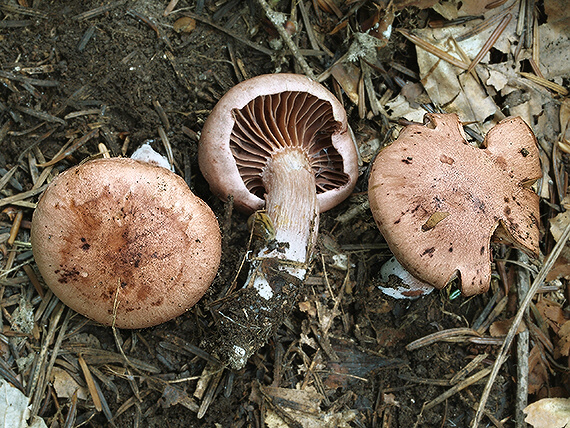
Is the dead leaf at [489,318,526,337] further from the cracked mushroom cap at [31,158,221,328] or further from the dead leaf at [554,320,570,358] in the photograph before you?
the cracked mushroom cap at [31,158,221,328]

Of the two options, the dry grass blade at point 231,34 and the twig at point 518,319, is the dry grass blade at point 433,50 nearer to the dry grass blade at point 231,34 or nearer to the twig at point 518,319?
the dry grass blade at point 231,34

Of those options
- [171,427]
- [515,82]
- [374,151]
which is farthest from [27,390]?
[515,82]

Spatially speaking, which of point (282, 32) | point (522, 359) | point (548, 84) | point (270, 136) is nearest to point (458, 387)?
point (522, 359)

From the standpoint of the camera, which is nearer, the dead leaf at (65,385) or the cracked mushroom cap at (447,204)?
the cracked mushroom cap at (447,204)

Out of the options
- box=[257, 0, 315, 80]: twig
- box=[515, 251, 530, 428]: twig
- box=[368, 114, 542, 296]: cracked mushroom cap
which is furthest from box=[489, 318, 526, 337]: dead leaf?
box=[257, 0, 315, 80]: twig

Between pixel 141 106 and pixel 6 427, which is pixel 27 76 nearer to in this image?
pixel 141 106

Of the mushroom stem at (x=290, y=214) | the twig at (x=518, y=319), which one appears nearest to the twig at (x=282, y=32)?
the mushroom stem at (x=290, y=214)

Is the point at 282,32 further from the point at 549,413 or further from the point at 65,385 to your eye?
the point at 549,413
